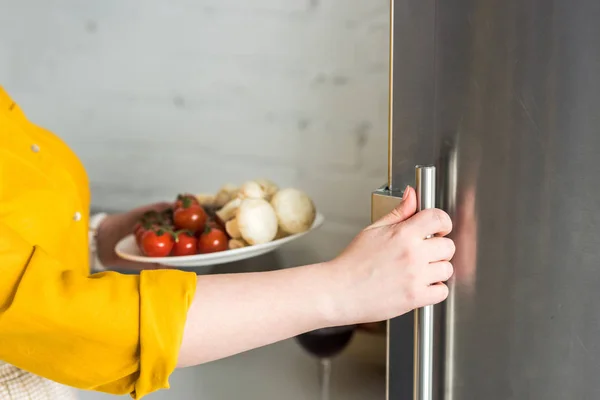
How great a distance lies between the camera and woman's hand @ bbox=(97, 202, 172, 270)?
1.06 m

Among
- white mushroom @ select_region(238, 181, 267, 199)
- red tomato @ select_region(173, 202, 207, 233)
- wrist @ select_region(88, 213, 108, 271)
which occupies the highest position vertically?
white mushroom @ select_region(238, 181, 267, 199)

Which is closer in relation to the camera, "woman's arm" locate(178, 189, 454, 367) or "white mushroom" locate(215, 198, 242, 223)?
"woman's arm" locate(178, 189, 454, 367)

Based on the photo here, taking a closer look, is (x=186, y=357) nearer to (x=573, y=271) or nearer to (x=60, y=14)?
(x=573, y=271)

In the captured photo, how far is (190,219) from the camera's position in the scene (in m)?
1.01

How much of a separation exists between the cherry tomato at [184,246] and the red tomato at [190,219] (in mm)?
26

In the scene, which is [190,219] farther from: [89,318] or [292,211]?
[89,318]

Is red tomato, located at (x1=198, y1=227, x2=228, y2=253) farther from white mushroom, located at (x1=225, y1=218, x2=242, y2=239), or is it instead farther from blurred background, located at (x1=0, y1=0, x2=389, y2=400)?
blurred background, located at (x1=0, y1=0, x2=389, y2=400)

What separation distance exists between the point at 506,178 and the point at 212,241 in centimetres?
52

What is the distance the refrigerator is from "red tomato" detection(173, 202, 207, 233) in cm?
45

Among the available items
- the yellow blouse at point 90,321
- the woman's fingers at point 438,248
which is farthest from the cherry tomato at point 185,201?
the woman's fingers at point 438,248

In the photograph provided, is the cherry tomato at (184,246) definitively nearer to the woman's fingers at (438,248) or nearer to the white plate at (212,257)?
the white plate at (212,257)

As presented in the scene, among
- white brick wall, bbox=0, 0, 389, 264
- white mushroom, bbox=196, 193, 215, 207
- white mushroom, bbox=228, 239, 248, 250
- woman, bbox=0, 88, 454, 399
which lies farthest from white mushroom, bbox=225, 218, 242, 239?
woman, bbox=0, 88, 454, 399

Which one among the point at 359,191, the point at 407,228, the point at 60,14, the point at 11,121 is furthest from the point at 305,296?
the point at 60,14

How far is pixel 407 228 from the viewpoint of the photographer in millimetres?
585
